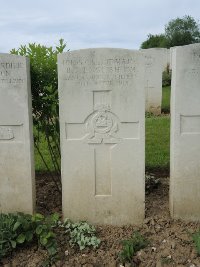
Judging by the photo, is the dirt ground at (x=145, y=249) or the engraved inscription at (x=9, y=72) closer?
the dirt ground at (x=145, y=249)

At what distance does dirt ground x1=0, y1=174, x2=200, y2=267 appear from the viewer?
357 centimetres

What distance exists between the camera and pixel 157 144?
7363mm

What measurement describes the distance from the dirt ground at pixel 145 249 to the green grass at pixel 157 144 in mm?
1635

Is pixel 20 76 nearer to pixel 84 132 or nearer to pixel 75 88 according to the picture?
pixel 75 88

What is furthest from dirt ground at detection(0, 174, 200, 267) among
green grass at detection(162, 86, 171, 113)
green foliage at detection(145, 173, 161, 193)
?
green grass at detection(162, 86, 171, 113)

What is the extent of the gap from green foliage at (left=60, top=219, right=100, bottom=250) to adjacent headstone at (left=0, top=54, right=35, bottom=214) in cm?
52

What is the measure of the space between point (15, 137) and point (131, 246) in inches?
65.1

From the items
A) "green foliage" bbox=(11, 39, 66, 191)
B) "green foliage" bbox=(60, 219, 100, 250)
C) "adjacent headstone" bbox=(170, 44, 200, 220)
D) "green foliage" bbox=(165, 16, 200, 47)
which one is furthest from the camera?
"green foliage" bbox=(165, 16, 200, 47)

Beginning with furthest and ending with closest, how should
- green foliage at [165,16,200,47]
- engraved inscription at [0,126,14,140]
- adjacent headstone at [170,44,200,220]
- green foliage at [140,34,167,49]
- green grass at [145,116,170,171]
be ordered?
green foliage at [140,34,167,49] < green foliage at [165,16,200,47] < green grass at [145,116,170,171] < engraved inscription at [0,126,14,140] < adjacent headstone at [170,44,200,220]

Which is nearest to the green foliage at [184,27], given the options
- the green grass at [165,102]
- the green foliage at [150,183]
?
the green grass at [165,102]

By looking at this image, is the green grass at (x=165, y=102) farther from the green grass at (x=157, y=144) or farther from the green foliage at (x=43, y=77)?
the green foliage at (x=43, y=77)

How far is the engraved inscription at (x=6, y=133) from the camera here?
13.3 ft

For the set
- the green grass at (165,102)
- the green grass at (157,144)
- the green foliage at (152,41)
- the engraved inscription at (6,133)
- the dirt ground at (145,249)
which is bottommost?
the dirt ground at (145,249)

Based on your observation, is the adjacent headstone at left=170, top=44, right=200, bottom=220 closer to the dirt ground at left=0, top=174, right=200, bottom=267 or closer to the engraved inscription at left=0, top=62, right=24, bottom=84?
the dirt ground at left=0, top=174, right=200, bottom=267
